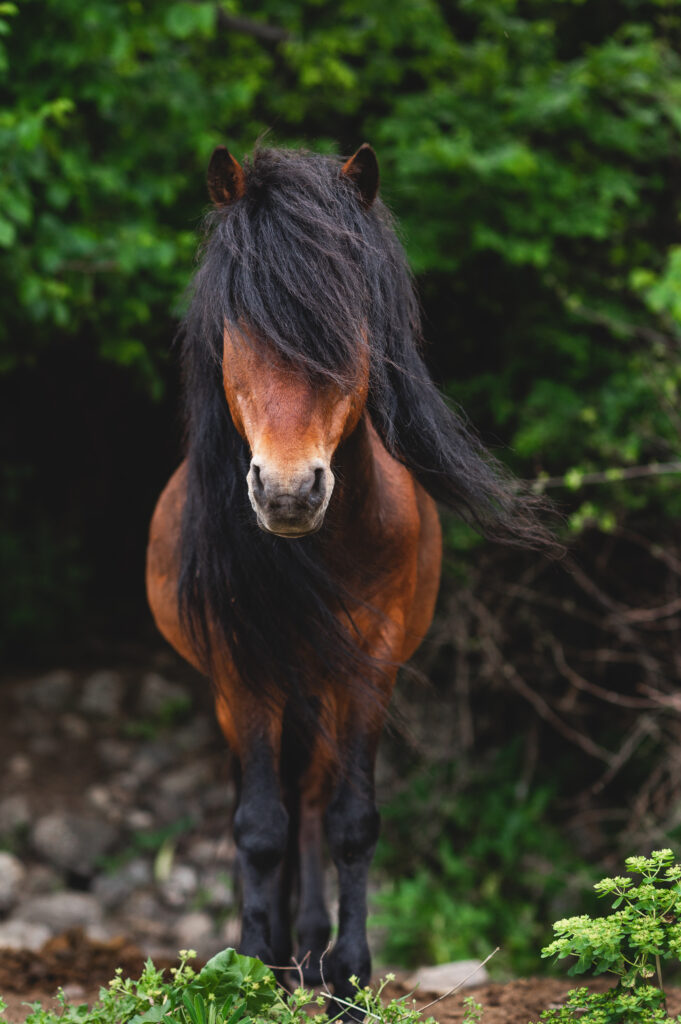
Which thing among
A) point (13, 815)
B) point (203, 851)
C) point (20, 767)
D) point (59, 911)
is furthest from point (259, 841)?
point (20, 767)

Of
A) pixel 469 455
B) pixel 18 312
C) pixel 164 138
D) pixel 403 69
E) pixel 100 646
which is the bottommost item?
pixel 100 646

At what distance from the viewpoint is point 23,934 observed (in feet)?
18.2

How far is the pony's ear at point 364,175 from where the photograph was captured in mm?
2617

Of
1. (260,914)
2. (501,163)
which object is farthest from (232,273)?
(501,163)

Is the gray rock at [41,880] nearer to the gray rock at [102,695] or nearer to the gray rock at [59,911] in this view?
the gray rock at [59,911]

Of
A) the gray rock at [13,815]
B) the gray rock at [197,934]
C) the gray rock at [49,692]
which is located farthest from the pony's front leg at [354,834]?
the gray rock at [49,692]

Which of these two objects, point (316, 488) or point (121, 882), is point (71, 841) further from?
point (316, 488)

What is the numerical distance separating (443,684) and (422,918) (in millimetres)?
1701

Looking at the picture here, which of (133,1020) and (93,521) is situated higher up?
(93,521)

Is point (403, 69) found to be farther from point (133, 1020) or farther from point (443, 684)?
point (133, 1020)

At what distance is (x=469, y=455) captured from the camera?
2.91 meters

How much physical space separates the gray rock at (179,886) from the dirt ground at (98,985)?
2.33 meters

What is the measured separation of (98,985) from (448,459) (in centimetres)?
232

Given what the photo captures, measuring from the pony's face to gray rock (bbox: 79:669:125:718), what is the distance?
5.77m
